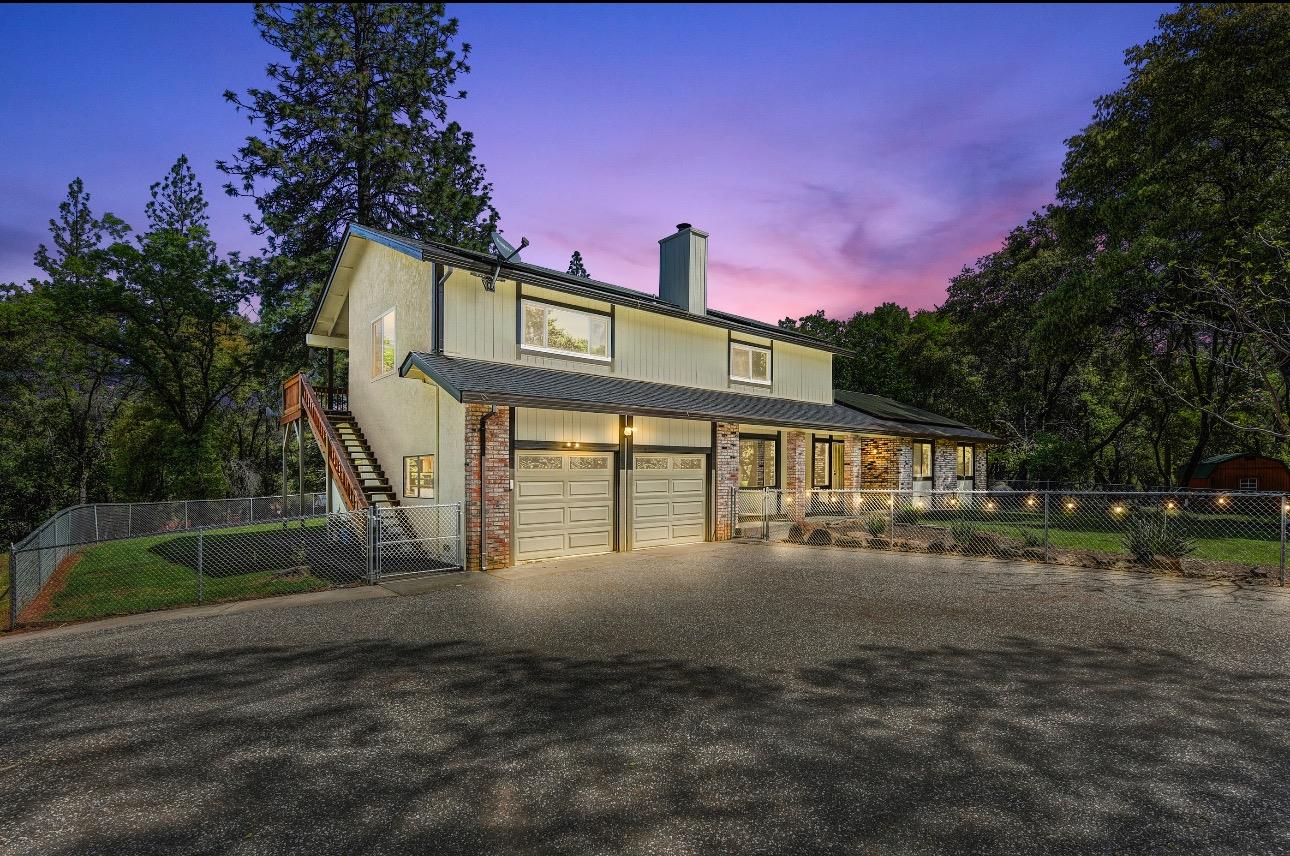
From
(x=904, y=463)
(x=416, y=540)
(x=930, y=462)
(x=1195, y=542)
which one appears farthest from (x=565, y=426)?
(x=930, y=462)

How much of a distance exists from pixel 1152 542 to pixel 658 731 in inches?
479

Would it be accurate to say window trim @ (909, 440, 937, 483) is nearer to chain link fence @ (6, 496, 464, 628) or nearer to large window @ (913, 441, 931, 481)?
large window @ (913, 441, 931, 481)

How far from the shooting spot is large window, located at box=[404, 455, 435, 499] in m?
13.2

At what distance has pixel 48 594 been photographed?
425 inches

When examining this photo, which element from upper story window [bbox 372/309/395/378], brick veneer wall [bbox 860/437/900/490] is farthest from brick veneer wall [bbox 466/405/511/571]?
brick veneer wall [bbox 860/437/900/490]

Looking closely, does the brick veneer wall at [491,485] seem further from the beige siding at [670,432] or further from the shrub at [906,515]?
the shrub at [906,515]

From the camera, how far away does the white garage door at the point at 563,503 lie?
41.4ft

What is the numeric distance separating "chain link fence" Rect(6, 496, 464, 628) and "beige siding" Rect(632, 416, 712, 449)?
183 inches

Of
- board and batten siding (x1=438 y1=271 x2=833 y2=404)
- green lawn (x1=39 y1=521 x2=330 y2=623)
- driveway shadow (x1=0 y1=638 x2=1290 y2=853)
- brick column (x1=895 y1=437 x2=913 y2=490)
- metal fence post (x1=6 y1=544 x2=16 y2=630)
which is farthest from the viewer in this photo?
brick column (x1=895 y1=437 x2=913 y2=490)

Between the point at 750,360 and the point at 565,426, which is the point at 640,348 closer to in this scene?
the point at 565,426

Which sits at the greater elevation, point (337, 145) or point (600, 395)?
point (337, 145)

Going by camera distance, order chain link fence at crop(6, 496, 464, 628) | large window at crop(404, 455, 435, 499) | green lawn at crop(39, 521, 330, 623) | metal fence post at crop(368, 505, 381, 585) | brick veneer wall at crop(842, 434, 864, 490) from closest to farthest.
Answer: chain link fence at crop(6, 496, 464, 628), green lawn at crop(39, 521, 330, 623), metal fence post at crop(368, 505, 381, 585), large window at crop(404, 455, 435, 499), brick veneer wall at crop(842, 434, 864, 490)

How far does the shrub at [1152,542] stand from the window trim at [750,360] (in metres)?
10.4

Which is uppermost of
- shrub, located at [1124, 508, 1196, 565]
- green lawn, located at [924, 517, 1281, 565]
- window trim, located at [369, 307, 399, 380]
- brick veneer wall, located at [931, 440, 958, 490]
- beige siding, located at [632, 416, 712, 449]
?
window trim, located at [369, 307, 399, 380]
